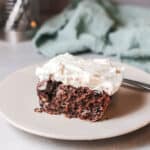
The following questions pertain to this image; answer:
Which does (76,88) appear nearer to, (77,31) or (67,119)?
(67,119)

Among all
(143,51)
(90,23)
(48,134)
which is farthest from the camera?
(90,23)

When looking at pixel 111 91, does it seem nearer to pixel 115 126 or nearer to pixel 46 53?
pixel 115 126

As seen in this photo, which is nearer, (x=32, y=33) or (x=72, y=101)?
(x=72, y=101)

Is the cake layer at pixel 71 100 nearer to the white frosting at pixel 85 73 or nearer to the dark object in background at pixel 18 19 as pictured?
the white frosting at pixel 85 73

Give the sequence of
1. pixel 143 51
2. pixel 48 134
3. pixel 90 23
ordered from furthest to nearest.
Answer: pixel 90 23 → pixel 143 51 → pixel 48 134

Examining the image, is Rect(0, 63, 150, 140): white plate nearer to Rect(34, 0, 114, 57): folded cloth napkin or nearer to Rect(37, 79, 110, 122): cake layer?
Rect(37, 79, 110, 122): cake layer

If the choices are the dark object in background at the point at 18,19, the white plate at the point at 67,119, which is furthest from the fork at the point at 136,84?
the dark object in background at the point at 18,19

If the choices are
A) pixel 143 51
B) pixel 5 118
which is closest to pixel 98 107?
pixel 5 118

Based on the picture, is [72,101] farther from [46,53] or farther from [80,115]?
[46,53]
